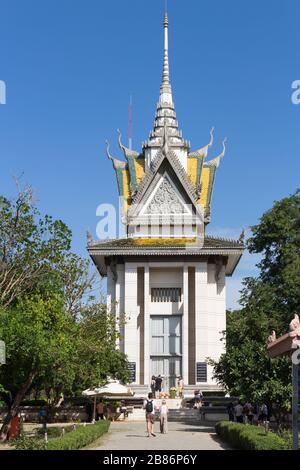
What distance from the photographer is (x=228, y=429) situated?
2367 centimetres

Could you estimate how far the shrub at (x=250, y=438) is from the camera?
1695 cm

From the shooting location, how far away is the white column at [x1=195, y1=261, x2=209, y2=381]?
50.1 metres

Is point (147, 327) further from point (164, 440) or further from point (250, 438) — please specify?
point (250, 438)

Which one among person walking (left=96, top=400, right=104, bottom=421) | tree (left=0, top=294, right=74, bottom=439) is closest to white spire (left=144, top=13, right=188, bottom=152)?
person walking (left=96, top=400, right=104, bottom=421)

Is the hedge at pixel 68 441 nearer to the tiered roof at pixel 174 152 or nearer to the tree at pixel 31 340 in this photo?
the tree at pixel 31 340

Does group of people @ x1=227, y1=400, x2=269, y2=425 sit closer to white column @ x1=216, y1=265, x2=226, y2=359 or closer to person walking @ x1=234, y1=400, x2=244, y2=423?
person walking @ x1=234, y1=400, x2=244, y2=423

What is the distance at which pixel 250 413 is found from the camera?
33.0 meters

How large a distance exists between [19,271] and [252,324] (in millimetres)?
11747

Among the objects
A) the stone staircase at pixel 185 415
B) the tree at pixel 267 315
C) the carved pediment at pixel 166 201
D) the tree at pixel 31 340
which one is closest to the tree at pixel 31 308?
the tree at pixel 31 340

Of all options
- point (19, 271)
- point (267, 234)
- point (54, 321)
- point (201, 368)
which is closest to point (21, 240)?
point (19, 271)

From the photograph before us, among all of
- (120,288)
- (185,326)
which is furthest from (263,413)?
Result: (120,288)

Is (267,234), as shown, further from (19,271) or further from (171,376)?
(19,271)

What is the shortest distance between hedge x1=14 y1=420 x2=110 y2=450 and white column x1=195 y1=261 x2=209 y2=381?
78.1 feet

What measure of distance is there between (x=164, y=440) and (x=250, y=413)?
9.24 meters
